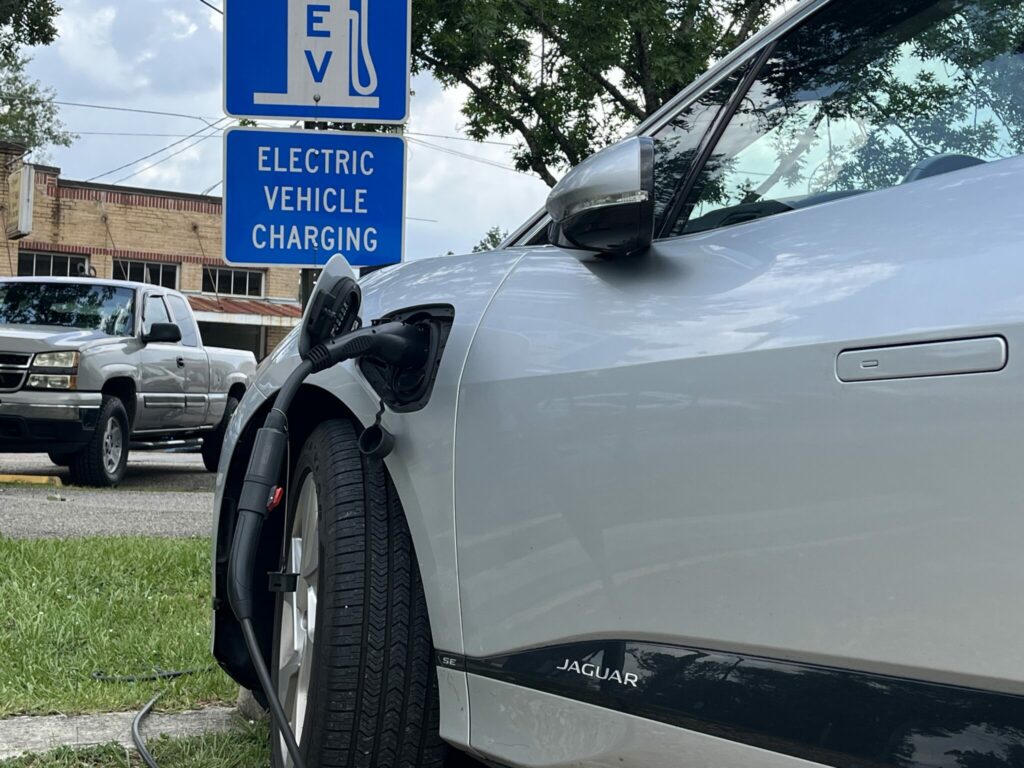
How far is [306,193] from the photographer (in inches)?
184

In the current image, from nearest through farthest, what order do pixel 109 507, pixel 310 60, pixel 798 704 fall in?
pixel 798 704, pixel 310 60, pixel 109 507

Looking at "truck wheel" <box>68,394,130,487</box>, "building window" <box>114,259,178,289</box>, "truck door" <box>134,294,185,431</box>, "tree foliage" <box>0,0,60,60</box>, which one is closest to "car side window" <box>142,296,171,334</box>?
"truck door" <box>134,294,185,431</box>

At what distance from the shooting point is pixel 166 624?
13.6 ft

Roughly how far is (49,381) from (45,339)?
1.17 ft

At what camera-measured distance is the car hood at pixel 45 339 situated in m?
10.2

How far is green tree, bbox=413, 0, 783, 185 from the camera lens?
10.2m

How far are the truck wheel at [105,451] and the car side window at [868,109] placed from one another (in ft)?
30.6

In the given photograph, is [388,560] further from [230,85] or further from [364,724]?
[230,85]

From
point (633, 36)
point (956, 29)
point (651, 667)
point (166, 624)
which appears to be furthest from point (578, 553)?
point (633, 36)

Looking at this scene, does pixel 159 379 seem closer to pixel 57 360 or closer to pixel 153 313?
pixel 153 313

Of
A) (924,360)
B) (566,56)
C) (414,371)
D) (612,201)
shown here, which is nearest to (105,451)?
(566,56)

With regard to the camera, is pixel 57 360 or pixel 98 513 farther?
pixel 57 360

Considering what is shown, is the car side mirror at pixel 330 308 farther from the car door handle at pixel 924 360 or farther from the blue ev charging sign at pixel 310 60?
the blue ev charging sign at pixel 310 60

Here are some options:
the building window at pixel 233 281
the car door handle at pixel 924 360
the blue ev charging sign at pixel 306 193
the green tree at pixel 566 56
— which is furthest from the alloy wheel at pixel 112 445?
the building window at pixel 233 281
